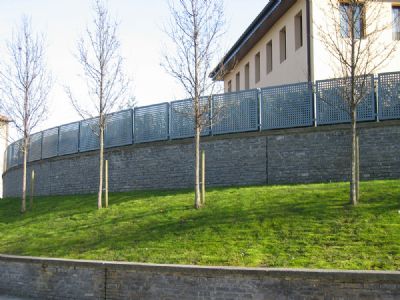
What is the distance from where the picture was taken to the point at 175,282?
34.4 feet

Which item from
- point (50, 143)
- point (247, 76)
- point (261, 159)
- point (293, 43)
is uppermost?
point (247, 76)

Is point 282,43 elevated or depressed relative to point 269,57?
elevated

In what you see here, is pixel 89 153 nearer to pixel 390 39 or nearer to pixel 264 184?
pixel 264 184

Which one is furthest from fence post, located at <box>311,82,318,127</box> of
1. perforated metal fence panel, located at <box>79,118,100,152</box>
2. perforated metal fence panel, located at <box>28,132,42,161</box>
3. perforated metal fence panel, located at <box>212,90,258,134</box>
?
perforated metal fence panel, located at <box>28,132,42,161</box>

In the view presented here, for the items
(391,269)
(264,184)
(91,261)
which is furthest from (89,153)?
(391,269)

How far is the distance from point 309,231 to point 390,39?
13.1m

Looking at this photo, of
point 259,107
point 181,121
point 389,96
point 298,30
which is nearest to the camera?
point 389,96

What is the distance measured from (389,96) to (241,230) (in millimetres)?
7104

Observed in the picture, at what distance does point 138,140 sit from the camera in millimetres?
21422

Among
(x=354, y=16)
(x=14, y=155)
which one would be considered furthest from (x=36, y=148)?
(x=354, y=16)

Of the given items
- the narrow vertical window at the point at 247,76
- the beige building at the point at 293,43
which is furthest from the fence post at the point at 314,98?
the narrow vertical window at the point at 247,76

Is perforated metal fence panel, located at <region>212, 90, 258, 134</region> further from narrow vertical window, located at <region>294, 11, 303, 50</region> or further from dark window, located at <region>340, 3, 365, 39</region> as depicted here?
narrow vertical window, located at <region>294, 11, 303, 50</region>

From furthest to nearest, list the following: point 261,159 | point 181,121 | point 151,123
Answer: point 151,123
point 181,121
point 261,159

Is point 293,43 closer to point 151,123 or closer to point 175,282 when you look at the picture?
point 151,123
